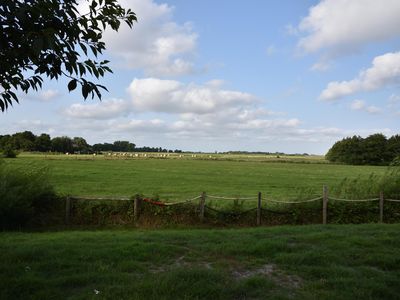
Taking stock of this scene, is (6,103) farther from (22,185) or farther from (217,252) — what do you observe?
(22,185)

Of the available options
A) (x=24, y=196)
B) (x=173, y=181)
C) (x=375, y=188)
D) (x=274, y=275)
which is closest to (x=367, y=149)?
(x=173, y=181)

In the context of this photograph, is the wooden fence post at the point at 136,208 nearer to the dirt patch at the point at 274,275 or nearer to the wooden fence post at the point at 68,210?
the wooden fence post at the point at 68,210

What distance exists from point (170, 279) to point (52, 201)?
41.3ft

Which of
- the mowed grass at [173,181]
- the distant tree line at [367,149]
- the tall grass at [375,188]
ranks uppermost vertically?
the distant tree line at [367,149]

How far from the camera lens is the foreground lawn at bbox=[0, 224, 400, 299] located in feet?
19.5

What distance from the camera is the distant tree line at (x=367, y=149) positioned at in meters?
123

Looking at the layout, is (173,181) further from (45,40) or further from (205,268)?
(45,40)

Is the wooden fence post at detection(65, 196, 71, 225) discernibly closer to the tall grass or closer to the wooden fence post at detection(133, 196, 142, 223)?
the wooden fence post at detection(133, 196, 142, 223)

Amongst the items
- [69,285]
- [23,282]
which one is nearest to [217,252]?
[69,285]

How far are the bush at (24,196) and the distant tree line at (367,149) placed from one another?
118 metres

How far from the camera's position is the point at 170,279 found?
6254 millimetres

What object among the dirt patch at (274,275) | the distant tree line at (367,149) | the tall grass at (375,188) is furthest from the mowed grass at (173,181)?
the distant tree line at (367,149)

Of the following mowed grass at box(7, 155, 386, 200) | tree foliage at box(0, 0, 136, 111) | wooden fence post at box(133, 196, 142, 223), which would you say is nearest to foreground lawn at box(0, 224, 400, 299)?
tree foliage at box(0, 0, 136, 111)

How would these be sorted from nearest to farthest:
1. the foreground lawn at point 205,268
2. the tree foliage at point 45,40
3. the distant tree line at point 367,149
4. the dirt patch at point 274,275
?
the tree foliage at point 45,40
the foreground lawn at point 205,268
the dirt patch at point 274,275
the distant tree line at point 367,149
